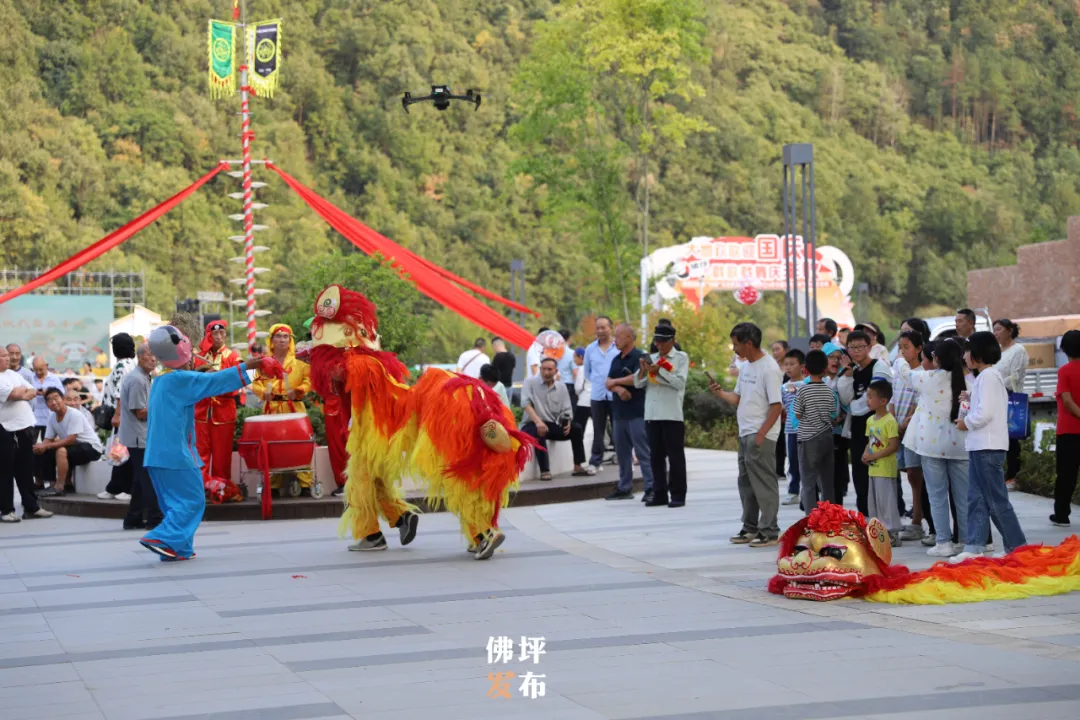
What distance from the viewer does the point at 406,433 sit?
9.48 meters

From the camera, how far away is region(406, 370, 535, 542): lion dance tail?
9.20 meters

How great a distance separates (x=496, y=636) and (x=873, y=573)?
90.2 inches

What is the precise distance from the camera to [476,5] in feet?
237

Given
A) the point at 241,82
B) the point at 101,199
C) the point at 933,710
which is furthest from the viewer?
the point at 101,199

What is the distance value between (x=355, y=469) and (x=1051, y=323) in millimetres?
10414

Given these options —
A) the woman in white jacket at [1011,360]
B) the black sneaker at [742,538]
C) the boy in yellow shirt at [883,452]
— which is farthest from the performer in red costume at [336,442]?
the woman in white jacket at [1011,360]

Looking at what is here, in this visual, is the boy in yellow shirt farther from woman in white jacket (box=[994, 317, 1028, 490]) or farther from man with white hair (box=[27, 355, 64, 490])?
man with white hair (box=[27, 355, 64, 490])

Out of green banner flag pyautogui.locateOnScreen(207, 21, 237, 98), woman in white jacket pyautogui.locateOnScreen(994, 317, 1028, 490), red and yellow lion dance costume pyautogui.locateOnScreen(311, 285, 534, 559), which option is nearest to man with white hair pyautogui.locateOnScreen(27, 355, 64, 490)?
red and yellow lion dance costume pyautogui.locateOnScreen(311, 285, 534, 559)

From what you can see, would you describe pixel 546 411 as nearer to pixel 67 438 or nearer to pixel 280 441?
pixel 280 441

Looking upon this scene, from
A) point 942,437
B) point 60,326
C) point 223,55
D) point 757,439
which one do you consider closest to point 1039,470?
point 757,439

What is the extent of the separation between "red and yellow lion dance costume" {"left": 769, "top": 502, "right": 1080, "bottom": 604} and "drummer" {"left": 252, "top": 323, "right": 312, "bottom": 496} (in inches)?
230

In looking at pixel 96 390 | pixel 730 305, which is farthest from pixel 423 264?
pixel 730 305

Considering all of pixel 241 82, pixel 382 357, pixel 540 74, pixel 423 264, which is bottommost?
pixel 382 357

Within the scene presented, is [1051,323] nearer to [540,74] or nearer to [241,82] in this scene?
[241,82]
